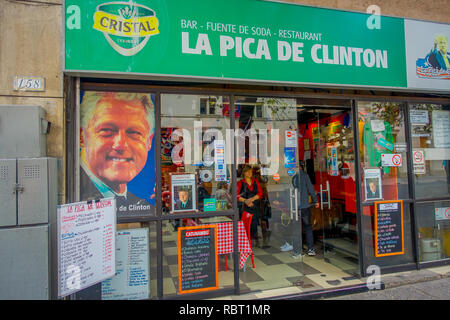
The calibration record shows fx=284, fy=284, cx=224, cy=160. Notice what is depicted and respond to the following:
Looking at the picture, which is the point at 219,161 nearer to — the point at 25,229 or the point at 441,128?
the point at 25,229

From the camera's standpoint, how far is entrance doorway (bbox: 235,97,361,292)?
4.86 metres

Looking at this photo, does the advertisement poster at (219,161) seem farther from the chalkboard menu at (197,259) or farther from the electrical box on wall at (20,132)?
the electrical box on wall at (20,132)

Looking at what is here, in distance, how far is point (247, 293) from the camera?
429 centimetres

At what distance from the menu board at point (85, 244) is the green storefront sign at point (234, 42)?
1716 mm

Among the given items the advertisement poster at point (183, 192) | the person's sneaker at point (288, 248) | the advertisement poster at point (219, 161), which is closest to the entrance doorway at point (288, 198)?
the person's sneaker at point (288, 248)

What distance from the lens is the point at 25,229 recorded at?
3.21 meters

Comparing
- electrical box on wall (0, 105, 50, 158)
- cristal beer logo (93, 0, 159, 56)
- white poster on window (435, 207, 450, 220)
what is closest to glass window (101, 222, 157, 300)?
electrical box on wall (0, 105, 50, 158)

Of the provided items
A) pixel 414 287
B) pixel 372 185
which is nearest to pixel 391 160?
pixel 372 185

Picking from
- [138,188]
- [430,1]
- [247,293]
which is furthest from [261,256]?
[430,1]

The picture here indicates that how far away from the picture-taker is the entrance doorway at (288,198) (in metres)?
4.86

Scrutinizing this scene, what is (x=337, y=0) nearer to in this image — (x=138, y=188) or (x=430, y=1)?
(x=430, y=1)

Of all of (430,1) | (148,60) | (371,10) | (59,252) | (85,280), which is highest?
(430,1)

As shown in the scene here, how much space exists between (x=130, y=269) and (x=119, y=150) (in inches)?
64.6
